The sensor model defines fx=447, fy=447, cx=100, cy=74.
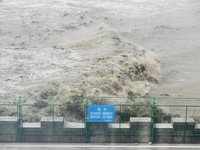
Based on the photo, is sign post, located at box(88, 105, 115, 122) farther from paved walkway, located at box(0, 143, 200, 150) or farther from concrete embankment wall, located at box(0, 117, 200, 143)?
paved walkway, located at box(0, 143, 200, 150)

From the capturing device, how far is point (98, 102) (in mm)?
27328

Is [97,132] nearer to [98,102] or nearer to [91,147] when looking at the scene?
[91,147]

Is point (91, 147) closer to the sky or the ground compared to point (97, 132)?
closer to the ground

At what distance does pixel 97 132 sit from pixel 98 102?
469 centimetres

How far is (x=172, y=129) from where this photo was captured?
22891mm

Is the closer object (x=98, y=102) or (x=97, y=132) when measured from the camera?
(x=97, y=132)

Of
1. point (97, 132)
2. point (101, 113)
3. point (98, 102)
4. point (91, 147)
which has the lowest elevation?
point (91, 147)

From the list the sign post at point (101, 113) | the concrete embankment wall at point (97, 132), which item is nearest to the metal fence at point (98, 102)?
the concrete embankment wall at point (97, 132)

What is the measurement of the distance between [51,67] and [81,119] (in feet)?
35.9

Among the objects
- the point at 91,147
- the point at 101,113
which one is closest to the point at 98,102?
the point at 101,113

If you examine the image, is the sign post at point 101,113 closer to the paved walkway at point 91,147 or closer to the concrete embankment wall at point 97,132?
the concrete embankment wall at point 97,132

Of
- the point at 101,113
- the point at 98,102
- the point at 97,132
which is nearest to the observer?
the point at 101,113

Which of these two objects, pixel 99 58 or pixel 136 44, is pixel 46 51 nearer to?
pixel 99 58

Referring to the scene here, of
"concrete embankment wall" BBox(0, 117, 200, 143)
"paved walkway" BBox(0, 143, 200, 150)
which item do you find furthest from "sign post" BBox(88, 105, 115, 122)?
"paved walkway" BBox(0, 143, 200, 150)
